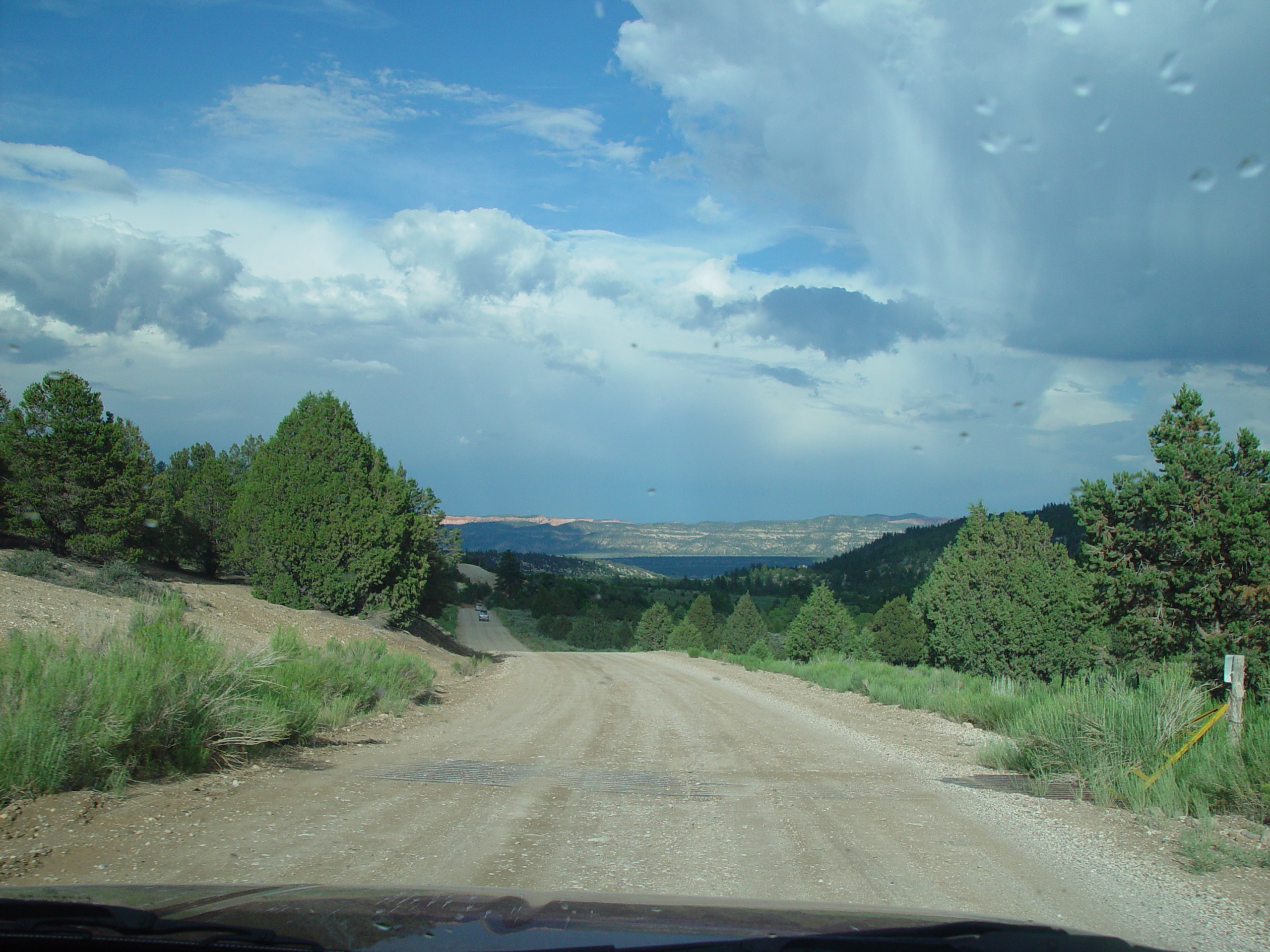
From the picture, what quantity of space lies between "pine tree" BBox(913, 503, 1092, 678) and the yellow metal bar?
2753cm

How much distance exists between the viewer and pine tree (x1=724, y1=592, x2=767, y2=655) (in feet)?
218

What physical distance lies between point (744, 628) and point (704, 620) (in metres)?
3.78

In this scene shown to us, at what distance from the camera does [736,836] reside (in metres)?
6.02

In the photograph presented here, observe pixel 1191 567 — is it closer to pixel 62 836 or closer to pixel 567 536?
pixel 62 836

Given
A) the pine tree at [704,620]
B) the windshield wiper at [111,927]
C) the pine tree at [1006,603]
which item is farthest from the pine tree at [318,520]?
the pine tree at [704,620]

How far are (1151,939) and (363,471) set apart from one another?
86.7ft

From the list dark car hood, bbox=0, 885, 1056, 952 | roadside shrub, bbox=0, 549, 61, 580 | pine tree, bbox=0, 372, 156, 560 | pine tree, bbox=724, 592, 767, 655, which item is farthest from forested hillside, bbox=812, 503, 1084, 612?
dark car hood, bbox=0, 885, 1056, 952

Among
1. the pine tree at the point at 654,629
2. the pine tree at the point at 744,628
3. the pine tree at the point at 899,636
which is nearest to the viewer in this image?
the pine tree at the point at 744,628

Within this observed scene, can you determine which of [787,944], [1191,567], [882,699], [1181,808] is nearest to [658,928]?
[787,944]

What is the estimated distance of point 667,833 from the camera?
6070 mm

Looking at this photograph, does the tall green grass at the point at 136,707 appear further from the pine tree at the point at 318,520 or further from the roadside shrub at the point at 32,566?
the pine tree at the point at 318,520

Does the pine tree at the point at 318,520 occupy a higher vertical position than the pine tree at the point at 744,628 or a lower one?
higher

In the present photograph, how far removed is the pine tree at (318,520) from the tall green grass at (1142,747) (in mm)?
20411

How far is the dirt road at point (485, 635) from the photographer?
5378cm
